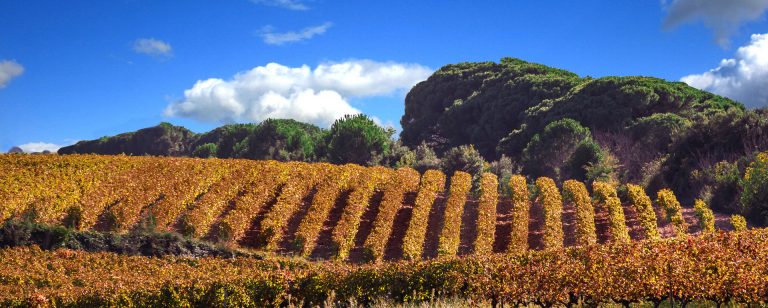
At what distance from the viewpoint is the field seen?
1512 centimetres

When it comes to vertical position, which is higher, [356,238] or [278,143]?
[278,143]

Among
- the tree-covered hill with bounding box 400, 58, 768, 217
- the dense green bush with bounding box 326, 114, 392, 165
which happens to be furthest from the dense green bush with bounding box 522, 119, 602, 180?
the dense green bush with bounding box 326, 114, 392, 165

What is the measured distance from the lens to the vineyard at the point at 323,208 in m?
25.7

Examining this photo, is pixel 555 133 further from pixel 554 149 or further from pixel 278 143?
pixel 278 143

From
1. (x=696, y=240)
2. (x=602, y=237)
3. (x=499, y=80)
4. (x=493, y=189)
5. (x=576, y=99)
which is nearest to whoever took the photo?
(x=696, y=240)

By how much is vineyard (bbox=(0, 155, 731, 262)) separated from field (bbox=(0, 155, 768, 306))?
10 cm

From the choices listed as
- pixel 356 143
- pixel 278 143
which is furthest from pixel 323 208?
pixel 278 143

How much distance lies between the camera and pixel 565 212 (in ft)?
102

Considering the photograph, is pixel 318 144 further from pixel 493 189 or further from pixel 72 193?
pixel 72 193

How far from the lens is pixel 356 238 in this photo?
26.7m

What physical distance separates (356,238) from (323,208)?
3.08 metres

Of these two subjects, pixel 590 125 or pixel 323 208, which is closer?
pixel 323 208

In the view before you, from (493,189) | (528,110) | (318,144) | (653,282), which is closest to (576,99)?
(528,110)

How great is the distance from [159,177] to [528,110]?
39.1 m
